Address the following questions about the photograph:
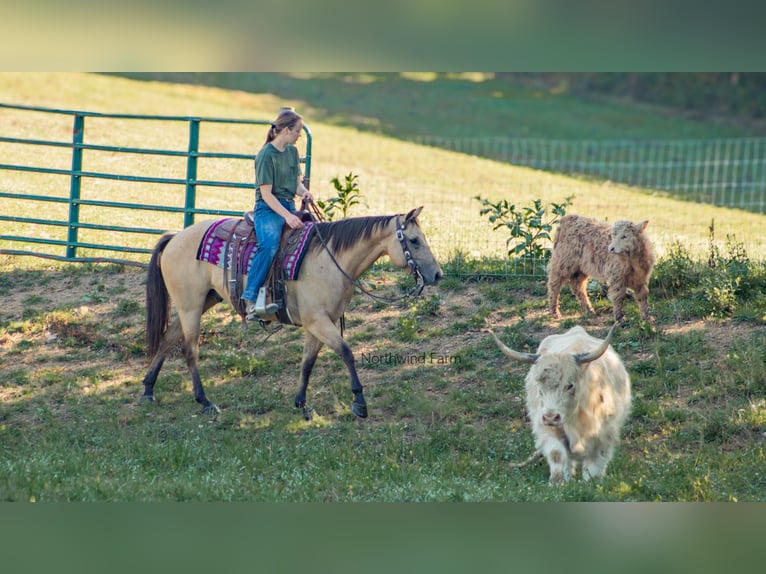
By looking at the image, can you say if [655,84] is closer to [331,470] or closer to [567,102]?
[567,102]

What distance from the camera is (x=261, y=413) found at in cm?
955

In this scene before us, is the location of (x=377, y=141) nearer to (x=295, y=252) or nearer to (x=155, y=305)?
(x=155, y=305)

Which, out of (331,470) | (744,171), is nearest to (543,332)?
(331,470)

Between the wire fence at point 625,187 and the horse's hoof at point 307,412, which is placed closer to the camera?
the horse's hoof at point 307,412

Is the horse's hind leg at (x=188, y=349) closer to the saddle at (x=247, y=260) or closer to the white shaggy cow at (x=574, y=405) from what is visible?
the saddle at (x=247, y=260)

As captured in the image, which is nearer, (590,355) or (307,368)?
(590,355)

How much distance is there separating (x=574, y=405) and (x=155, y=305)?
4654 mm

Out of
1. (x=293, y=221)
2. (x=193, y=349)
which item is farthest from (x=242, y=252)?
(x=193, y=349)

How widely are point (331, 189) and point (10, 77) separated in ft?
47.2

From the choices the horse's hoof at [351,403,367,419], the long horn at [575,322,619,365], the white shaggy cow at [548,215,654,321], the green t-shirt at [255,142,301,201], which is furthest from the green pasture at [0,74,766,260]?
the long horn at [575,322,619,365]

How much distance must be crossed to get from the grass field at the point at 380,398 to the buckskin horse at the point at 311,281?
578 millimetres

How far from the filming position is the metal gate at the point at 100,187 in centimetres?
1265

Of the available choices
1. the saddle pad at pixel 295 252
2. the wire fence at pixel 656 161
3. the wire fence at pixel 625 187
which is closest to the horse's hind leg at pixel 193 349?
the saddle pad at pixel 295 252

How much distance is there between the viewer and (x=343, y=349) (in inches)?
345
